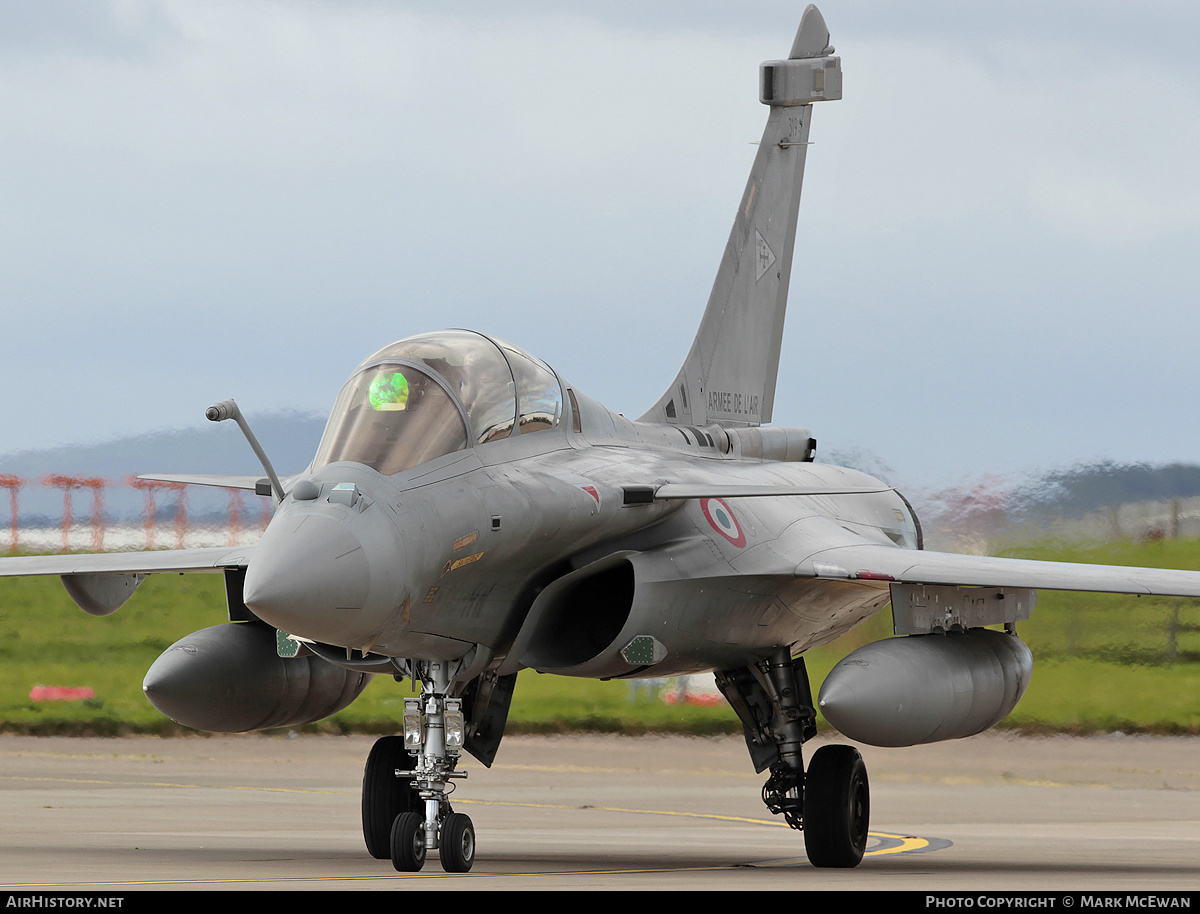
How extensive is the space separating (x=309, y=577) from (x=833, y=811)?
4.43 metres

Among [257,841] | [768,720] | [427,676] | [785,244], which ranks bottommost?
[257,841]

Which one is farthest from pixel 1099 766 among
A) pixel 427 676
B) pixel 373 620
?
pixel 373 620

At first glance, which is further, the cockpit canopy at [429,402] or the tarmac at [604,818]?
the tarmac at [604,818]

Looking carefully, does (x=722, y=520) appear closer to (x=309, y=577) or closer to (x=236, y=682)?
(x=236, y=682)

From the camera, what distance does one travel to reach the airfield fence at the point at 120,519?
66.7ft

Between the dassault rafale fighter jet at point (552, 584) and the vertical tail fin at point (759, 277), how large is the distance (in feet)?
0.40

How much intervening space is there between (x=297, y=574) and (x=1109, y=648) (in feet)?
37.7

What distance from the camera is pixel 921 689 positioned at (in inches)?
401

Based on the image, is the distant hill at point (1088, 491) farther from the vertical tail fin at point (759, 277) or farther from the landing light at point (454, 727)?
the landing light at point (454, 727)

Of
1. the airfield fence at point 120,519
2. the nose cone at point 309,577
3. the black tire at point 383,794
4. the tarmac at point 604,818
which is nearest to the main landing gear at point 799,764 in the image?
the tarmac at point 604,818

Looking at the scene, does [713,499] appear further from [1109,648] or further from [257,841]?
[1109,648]

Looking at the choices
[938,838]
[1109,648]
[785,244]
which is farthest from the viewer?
[1109,648]

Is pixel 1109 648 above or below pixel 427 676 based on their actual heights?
below

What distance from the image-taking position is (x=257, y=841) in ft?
40.7
